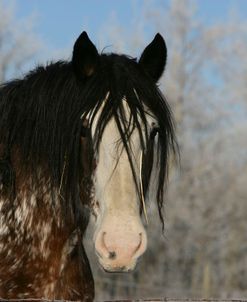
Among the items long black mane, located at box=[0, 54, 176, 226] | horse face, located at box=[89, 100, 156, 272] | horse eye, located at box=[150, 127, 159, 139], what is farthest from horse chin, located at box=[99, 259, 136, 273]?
horse eye, located at box=[150, 127, 159, 139]

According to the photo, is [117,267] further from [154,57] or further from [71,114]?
[154,57]

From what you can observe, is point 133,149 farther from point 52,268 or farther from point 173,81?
point 173,81

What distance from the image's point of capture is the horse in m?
3.81

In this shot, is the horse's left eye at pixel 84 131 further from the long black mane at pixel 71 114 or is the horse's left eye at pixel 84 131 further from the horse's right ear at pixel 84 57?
the horse's right ear at pixel 84 57

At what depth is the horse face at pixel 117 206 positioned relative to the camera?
3.40 m

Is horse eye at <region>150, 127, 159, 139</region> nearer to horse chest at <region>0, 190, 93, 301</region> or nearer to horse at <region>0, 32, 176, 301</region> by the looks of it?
horse at <region>0, 32, 176, 301</region>

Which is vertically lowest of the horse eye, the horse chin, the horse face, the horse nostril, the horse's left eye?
the horse chin

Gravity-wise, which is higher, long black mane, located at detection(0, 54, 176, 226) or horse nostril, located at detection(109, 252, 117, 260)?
long black mane, located at detection(0, 54, 176, 226)

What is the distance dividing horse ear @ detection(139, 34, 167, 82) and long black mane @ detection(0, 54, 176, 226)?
0.12m

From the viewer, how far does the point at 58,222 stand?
13.3 feet

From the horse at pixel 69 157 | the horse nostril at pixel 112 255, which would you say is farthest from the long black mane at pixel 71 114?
the horse nostril at pixel 112 255

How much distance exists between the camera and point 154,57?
4.41 m

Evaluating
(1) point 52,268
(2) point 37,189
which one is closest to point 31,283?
(1) point 52,268

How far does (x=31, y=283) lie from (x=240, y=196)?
22227 millimetres
